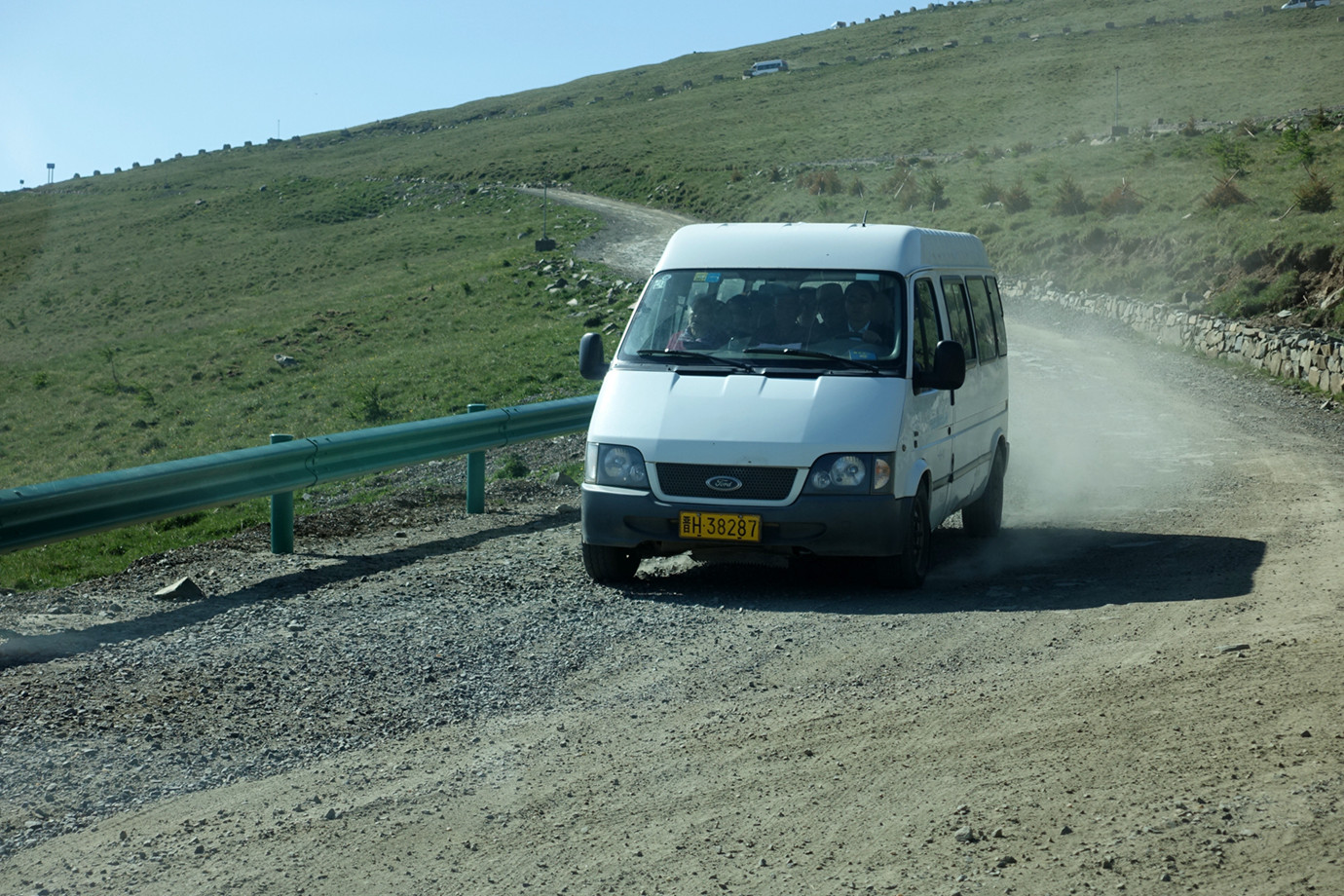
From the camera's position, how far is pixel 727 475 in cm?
771

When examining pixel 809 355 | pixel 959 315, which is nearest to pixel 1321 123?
pixel 959 315

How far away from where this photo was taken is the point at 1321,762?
14.5 feet

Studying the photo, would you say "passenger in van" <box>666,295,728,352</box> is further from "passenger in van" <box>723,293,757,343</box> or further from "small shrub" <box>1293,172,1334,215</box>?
"small shrub" <box>1293,172,1334,215</box>

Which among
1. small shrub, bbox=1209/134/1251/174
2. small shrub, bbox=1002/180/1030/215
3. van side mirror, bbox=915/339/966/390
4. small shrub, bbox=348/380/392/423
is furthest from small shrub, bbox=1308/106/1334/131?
van side mirror, bbox=915/339/966/390

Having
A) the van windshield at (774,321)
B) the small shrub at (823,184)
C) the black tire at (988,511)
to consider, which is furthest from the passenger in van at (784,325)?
the small shrub at (823,184)

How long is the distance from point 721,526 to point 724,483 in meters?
0.25

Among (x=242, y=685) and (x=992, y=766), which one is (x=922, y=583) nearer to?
(x=992, y=766)

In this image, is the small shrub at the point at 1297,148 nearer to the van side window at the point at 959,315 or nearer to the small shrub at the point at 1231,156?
the small shrub at the point at 1231,156

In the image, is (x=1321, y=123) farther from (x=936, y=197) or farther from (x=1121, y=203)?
(x=936, y=197)

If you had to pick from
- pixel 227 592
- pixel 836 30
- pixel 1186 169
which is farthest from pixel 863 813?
pixel 836 30

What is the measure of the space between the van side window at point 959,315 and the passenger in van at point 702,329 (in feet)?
5.68

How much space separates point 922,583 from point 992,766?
366 centimetres

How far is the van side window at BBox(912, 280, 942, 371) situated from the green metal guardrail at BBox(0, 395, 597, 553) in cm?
398

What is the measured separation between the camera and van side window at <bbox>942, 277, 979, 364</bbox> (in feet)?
30.4
